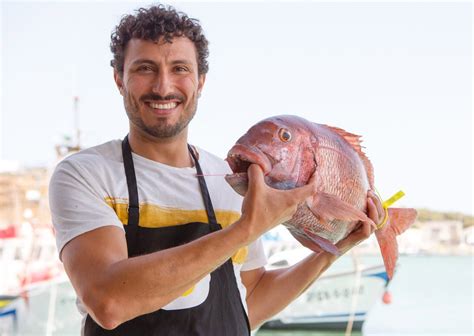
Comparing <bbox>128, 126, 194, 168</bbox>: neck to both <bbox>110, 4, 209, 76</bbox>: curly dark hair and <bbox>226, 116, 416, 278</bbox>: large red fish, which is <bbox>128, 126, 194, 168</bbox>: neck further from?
<bbox>226, 116, 416, 278</bbox>: large red fish

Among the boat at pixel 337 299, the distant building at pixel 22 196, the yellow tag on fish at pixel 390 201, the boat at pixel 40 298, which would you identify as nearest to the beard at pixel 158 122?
the yellow tag on fish at pixel 390 201

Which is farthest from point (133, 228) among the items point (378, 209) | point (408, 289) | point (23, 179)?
point (408, 289)

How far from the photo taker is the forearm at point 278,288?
7.46 ft

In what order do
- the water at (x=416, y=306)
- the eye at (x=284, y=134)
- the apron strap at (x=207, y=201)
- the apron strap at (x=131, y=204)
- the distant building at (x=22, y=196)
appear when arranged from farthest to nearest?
1. the distant building at (x=22, y=196)
2. the water at (x=416, y=306)
3. the apron strap at (x=207, y=201)
4. the apron strap at (x=131, y=204)
5. the eye at (x=284, y=134)

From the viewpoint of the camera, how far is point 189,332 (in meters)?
1.83

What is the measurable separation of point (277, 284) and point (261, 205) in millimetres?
850

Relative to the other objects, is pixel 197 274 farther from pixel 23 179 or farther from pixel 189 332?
pixel 23 179

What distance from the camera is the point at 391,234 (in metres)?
2.02

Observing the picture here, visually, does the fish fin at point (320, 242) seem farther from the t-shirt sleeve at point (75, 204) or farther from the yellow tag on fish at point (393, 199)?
the t-shirt sleeve at point (75, 204)

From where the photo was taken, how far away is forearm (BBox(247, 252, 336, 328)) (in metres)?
2.27

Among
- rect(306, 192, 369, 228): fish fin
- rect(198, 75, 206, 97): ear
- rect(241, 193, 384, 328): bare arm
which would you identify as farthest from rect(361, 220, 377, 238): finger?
rect(198, 75, 206, 97): ear

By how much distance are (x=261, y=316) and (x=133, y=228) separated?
69 cm

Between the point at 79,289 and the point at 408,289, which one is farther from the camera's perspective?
the point at 408,289

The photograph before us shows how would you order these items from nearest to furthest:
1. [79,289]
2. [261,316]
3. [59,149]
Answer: [79,289] → [261,316] → [59,149]
